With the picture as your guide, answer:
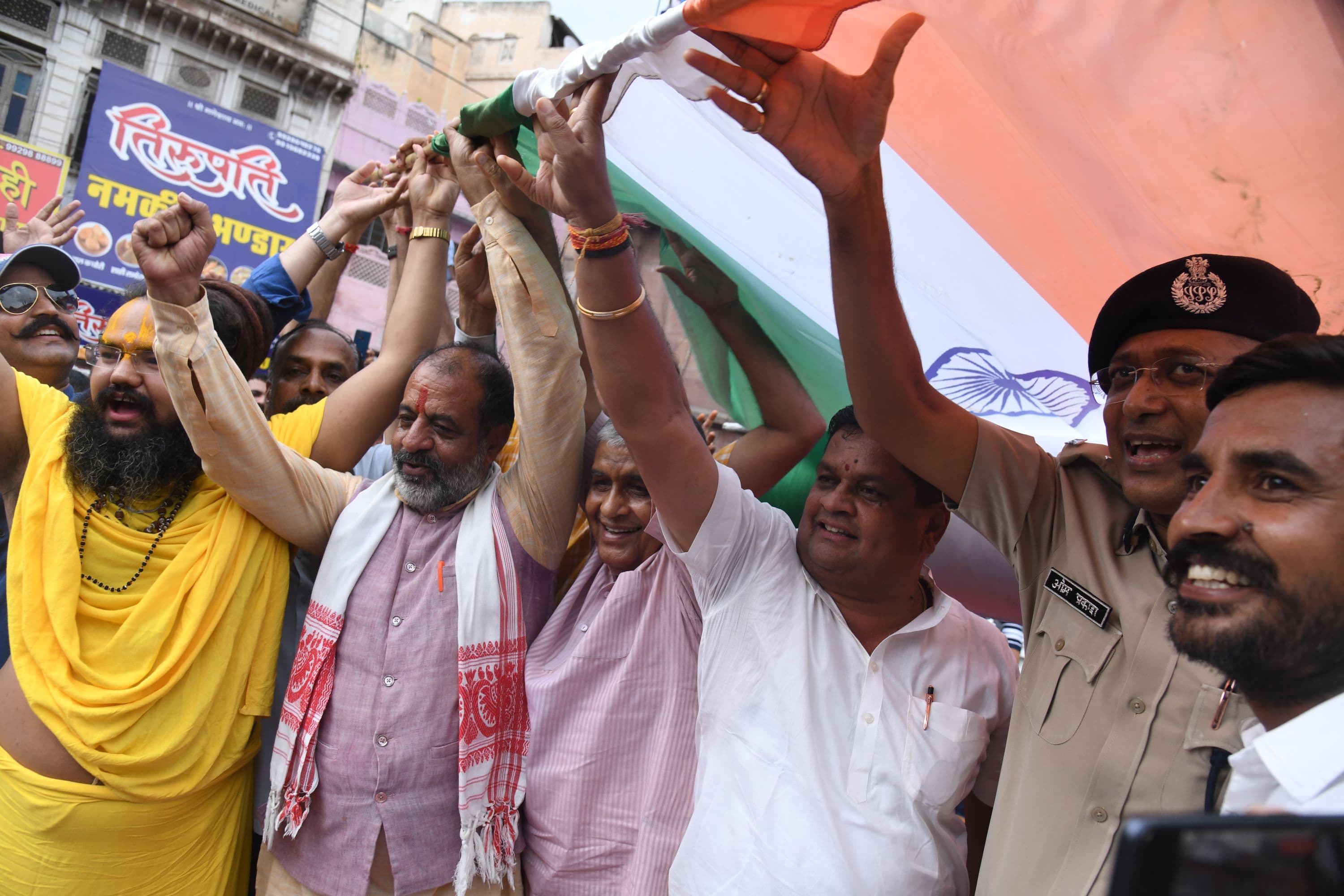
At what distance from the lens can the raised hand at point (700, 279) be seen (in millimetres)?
2395

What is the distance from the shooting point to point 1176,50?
147 centimetres

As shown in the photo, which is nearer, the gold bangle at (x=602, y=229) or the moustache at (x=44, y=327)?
the gold bangle at (x=602, y=229)

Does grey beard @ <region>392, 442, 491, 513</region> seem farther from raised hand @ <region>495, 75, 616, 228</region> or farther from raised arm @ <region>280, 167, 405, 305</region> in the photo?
raised arm @ <region>280, 167, 405, 305</region>

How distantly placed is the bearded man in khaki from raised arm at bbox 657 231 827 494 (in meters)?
0.70

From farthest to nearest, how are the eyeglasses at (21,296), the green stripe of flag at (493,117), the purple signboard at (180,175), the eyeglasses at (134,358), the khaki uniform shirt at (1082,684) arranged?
the purple signboard at (180,175) → the eyeglasses at (21,296) → the eyeglasses at (134,358) → the green stripe of flag at (493,117) → the khaki uniform shirt at (1082,684)

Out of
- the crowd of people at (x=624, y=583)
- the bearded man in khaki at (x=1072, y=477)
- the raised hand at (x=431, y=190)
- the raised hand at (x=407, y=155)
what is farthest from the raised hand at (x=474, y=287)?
the bearded man in khaki at (x=1072, y=477)

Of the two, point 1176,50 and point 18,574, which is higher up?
point 1176,50

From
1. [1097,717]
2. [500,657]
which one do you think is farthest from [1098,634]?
[500,657]

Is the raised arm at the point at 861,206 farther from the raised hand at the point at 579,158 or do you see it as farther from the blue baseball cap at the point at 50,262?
the blue baseball cap at the point at 50,262

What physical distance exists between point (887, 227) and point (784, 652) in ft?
3.03

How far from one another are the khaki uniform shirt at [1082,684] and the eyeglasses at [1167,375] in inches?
5.4

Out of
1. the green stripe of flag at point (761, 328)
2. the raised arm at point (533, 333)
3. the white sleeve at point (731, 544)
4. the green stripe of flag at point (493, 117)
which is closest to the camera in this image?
the white sleeve at point (731, 544)

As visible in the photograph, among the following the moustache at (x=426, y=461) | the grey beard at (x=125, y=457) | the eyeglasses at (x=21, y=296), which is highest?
the eyeglasses at (x=21, y=296)

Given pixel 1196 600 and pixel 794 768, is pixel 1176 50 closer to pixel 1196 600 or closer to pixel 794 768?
pixel 1196 600
